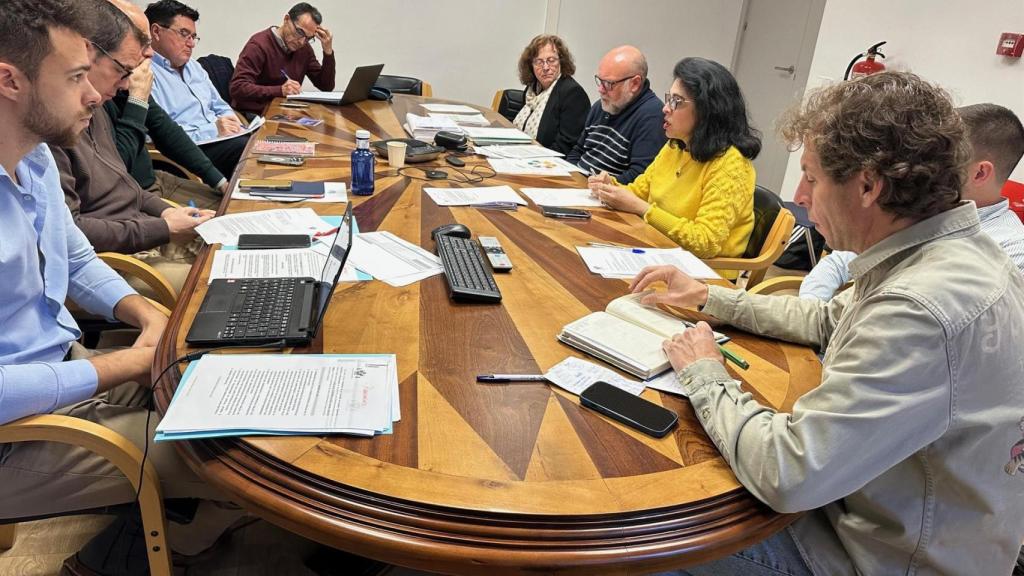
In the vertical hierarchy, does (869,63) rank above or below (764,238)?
above

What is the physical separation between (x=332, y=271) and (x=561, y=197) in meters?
1.20

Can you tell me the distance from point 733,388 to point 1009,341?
0.38m

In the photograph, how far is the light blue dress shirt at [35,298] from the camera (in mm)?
1082

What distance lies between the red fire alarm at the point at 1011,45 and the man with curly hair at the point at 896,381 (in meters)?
2.74

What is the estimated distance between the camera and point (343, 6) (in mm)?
5039

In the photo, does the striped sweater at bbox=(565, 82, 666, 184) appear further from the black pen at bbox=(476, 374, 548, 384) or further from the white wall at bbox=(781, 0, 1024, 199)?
the black pen at bbox=(476, 374, 548, 384)

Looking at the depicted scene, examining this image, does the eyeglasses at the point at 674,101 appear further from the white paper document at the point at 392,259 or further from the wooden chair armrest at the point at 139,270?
the wooden chair armrest at the point at 139,270

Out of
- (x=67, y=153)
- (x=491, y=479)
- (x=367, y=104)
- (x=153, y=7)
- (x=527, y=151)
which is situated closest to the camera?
(x=491, y=479)

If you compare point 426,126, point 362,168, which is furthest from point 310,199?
point 426,126

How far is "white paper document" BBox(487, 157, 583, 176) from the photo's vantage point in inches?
103

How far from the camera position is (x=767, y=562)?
111 cm

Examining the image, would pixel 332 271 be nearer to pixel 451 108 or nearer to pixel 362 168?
pixel 362 168

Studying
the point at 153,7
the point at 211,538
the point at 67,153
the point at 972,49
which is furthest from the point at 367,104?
the point at 972,49

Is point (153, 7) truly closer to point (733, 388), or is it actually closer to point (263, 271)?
point (263, 271)
